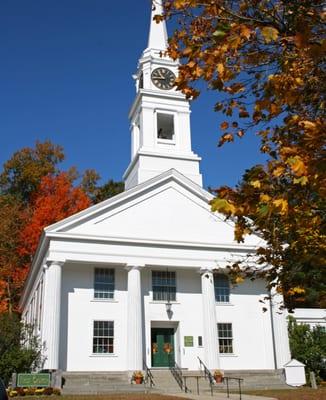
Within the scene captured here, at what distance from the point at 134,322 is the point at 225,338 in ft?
19.4

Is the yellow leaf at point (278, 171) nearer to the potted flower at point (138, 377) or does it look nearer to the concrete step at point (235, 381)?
the concrete step at point (235, 381)

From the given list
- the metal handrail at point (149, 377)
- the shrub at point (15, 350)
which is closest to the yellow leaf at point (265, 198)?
the metal handrail at point (149, 377)

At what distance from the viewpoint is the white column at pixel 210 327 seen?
25.9 meters

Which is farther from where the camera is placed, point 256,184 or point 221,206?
point 256,184

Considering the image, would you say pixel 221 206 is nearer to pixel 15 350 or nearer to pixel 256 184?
pixel 256 184

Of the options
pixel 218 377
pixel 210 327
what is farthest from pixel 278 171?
pixel 210 327

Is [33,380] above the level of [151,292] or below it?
below

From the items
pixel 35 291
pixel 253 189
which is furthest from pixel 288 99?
pixel 35 291

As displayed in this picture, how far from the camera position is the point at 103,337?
26281 millimetres

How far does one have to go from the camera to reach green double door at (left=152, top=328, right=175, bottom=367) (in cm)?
2702

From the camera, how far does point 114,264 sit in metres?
26.8

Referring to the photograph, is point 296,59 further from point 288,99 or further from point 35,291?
point 35,291

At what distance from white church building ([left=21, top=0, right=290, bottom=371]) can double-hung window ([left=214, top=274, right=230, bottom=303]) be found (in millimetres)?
61

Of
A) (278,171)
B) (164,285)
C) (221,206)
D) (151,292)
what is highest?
(164,285)
